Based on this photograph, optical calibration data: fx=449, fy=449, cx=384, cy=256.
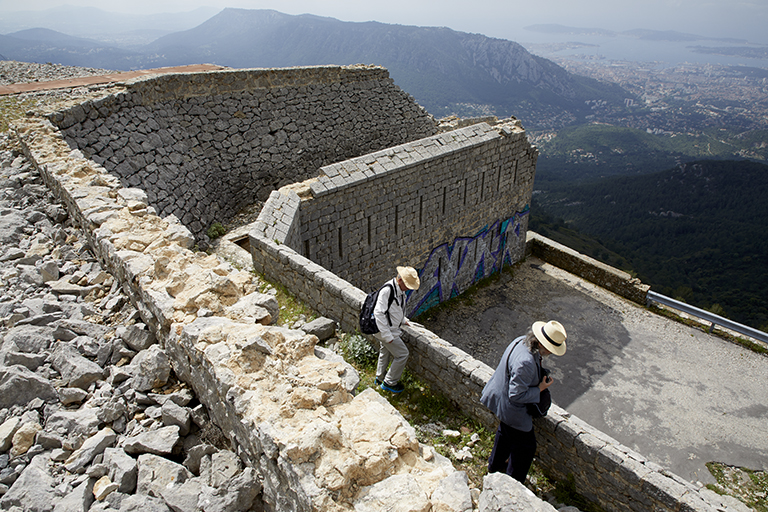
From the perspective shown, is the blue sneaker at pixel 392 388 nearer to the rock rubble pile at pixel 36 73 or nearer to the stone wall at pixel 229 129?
the stone wall at pixel 229 129

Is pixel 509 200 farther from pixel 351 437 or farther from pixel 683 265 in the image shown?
pixel 683 265

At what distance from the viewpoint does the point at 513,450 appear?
15.5 ft

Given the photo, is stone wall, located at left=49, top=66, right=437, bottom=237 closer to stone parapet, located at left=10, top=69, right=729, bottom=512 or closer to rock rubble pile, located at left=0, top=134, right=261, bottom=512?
stone parapet, located at left=10, top=69, right=729, bottom=512

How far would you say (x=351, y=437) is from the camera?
3.19 metres

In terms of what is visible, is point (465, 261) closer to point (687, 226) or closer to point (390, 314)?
point (390, 314)

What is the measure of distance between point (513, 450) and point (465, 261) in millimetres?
9911

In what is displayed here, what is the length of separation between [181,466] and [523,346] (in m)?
3.28

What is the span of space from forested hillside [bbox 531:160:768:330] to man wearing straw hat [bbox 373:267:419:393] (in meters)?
30.5

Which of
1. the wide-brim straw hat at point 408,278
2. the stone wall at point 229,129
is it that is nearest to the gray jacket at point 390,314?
the wide-brim straw hat at point 408,278

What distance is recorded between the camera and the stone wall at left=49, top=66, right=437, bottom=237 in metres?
11.4

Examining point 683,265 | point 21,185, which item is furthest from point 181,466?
point 683,265

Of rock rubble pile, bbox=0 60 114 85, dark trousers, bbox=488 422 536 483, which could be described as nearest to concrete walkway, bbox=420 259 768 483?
dark trousers, bbox=488 422 536 483

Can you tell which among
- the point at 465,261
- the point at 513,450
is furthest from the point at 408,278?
the point at 465,261

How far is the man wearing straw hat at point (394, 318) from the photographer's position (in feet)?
18.0
